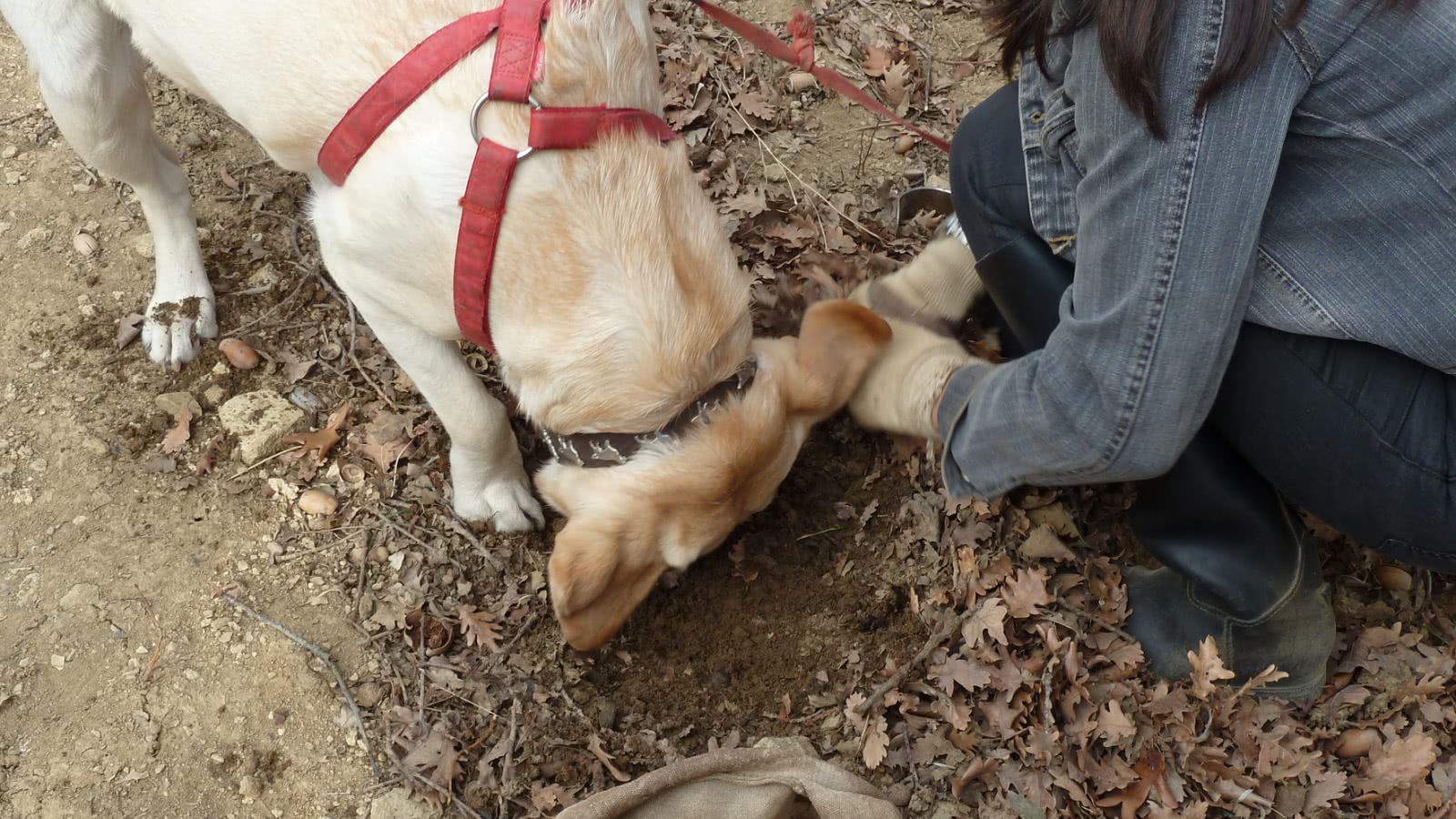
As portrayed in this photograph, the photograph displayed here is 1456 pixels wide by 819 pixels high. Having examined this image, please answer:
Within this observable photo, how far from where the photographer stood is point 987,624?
2.88 metres

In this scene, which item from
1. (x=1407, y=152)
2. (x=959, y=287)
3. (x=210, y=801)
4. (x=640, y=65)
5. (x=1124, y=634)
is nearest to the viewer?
(x=1407, y=152)

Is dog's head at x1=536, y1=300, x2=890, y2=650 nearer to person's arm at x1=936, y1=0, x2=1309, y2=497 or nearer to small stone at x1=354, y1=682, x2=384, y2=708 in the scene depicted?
person's arm at x1=936, y1=0, x2=1309, y2=497

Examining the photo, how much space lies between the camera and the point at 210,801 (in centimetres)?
274

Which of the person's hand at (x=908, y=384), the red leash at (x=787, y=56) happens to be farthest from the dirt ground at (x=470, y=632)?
the red leash at (x=787, y=56)

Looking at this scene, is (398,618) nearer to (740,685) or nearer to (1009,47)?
(740,685)

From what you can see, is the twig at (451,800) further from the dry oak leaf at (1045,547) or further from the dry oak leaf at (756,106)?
the dry oak leaf at (756,106)

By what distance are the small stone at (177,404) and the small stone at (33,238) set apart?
993 millimetres

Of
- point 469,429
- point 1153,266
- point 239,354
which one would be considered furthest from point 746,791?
point 239,354

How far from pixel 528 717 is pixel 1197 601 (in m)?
2.09

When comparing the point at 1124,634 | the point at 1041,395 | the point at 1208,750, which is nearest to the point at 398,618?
the point at 1041,395

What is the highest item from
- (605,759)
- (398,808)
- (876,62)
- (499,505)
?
(876,62)

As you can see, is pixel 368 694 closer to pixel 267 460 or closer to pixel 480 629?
pixel 480 629

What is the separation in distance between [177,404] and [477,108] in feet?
6.94

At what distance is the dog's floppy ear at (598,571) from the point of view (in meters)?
2.19
